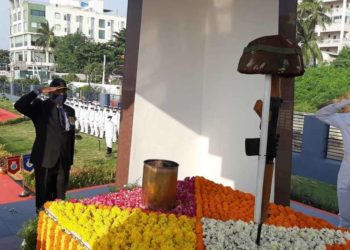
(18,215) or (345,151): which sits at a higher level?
(345,151)

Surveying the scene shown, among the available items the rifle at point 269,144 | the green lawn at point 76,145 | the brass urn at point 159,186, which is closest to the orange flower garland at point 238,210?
the brass urn at point 159,186

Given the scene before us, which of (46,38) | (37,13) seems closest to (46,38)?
(46,38)

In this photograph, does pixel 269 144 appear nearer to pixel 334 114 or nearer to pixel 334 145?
pixel 334 114

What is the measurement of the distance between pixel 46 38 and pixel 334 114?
58.4 m

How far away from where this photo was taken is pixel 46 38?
56.8 meters

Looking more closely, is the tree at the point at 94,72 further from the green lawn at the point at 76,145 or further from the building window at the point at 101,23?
the green lawn at the point at 76,145

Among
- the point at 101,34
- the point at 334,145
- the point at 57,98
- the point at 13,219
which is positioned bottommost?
the point at 13,219

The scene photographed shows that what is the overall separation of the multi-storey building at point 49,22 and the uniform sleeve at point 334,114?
196 ft

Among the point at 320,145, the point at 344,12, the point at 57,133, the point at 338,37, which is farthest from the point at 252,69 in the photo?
the point at 338,37

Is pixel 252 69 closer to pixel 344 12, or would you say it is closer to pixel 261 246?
pixel 261 246

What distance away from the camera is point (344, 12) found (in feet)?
149

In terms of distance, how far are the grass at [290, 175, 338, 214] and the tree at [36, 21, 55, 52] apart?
5411cm

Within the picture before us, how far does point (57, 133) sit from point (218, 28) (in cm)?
297

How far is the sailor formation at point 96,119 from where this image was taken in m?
11.6
